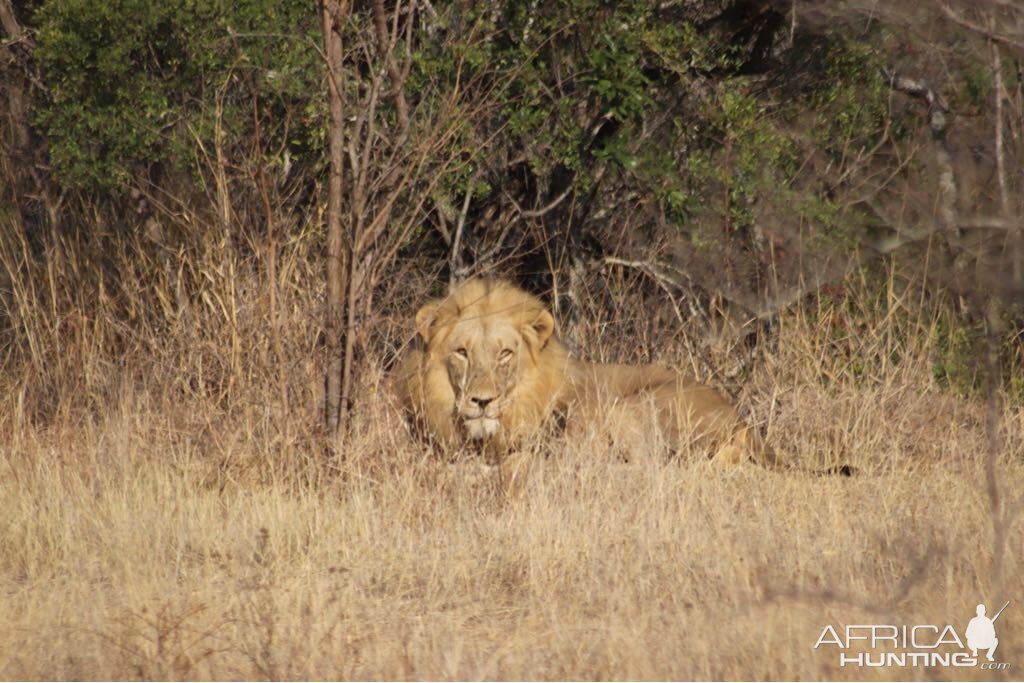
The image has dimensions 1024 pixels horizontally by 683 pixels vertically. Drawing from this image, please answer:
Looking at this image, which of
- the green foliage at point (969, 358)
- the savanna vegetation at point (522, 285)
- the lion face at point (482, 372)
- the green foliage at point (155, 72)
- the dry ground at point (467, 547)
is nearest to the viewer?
A: the dry ground at point (467, 547)

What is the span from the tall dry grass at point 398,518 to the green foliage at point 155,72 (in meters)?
0.65

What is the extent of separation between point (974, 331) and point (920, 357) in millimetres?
816

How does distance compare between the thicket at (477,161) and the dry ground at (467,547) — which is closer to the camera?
the dry ground at (467,547)

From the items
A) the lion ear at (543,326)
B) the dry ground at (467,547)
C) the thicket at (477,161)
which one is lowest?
the dry ground at (467,547)

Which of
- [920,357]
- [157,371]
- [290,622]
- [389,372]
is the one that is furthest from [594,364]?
[290,622]

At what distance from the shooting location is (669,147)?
8.47m

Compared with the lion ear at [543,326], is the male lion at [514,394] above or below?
below

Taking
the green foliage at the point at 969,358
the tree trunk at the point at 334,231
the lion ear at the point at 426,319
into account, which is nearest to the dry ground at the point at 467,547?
the tree trunk at the point at 334,231

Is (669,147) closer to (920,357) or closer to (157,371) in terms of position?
(920,357)

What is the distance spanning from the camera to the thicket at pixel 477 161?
6.67m

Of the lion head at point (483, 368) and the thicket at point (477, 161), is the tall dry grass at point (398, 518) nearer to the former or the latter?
the thicket at point (477, 161)

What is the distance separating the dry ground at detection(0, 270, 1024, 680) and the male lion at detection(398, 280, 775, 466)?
289 millimetres

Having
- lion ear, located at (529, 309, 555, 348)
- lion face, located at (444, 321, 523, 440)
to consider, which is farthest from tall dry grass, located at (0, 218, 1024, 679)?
lion ear, located at (529, 309, 555, 348)

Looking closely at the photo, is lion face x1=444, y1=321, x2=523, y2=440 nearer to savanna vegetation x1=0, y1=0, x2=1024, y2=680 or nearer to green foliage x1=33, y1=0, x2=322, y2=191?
savanna vegetation x1=0, y1=0, x2=1024, y2=680
